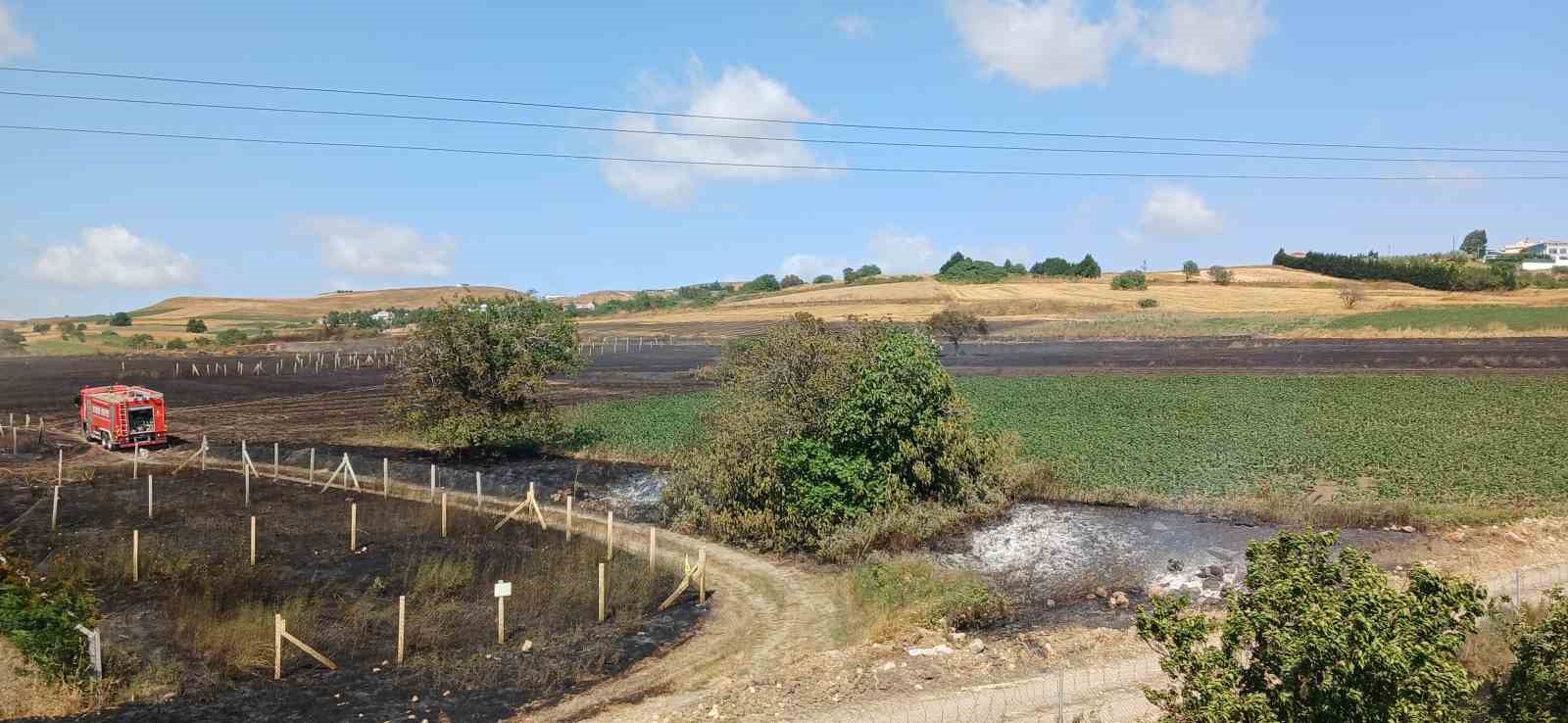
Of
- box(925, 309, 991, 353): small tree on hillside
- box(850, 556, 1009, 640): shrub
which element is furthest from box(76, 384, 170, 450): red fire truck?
box(925, 309, 991, 353): small tree on hillside

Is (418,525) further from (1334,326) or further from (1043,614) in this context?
(1334,326)

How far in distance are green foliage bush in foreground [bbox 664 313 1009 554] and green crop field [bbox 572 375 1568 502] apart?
15.9 ft

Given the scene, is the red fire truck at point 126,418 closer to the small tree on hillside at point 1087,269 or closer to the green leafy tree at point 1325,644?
the green leafy tree at point 1325,644

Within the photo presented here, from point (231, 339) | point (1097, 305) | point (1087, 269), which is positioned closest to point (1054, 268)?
point (1087, 269)

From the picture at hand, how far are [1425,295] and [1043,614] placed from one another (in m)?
97.5

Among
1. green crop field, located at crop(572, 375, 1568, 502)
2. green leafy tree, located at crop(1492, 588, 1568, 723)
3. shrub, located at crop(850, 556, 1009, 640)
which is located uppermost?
green leafy tree, located at crop(1492, 588, 1568, 723)

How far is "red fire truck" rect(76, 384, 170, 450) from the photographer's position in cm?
4162

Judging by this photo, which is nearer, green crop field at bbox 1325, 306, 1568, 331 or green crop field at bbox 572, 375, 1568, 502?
green crop field at bbox 572, 375, 1568, 502

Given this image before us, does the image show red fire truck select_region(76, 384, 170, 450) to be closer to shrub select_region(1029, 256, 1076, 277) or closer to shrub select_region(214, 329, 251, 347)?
shrub select_region(214, 329, 251, 347)

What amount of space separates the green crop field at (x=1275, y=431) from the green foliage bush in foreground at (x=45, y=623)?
2284 centimetres

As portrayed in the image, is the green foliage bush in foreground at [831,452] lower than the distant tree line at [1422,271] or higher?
lower

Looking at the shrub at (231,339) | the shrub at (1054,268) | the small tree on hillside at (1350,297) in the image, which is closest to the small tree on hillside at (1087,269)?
the shrub at (1054,268)

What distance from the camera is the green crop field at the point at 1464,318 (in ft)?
229

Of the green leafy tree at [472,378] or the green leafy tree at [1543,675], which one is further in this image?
the green leafy tree at [472,378]
